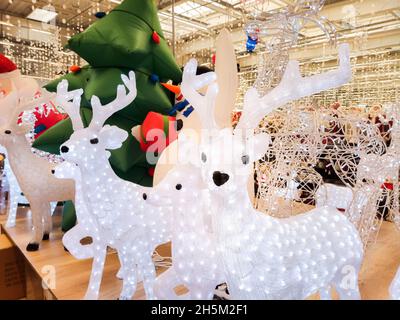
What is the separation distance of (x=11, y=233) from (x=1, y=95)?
96 centimetres

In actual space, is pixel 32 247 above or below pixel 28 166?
below

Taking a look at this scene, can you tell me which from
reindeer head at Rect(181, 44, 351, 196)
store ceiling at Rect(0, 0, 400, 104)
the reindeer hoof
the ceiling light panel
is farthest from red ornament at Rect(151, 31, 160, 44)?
the ceiling light panel

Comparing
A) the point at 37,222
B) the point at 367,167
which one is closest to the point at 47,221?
the point at 37,222

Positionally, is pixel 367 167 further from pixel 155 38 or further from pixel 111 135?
pixel 155 38

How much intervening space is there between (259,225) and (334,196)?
68 cm

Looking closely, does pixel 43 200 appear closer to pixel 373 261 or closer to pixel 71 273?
pixel 71 273

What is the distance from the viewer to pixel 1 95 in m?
2.27

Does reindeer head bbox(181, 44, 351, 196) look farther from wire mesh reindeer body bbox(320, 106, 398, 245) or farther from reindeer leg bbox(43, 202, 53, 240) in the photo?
reindeer leg bbox(43, 202, 53, 240)

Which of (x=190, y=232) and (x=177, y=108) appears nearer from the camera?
(x=190, y=232)

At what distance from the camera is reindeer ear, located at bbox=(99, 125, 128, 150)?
1.34m

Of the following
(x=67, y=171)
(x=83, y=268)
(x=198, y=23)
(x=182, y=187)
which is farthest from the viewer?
(x=198, y=23)

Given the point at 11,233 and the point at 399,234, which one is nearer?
the point at 11,233

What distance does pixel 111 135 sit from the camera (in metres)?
1.35
